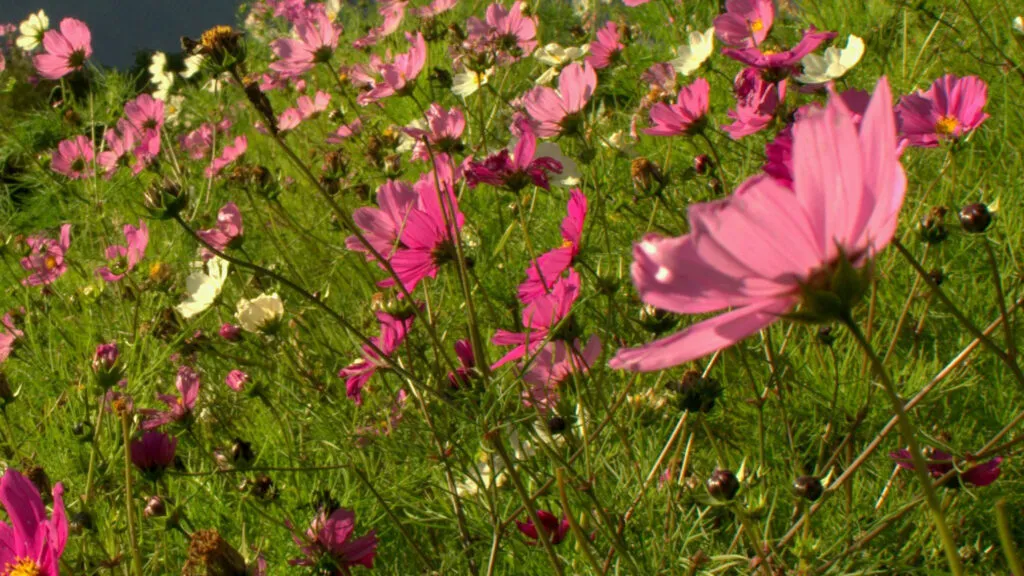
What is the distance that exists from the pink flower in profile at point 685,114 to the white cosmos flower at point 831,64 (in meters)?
0.12

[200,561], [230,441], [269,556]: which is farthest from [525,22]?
[200,561]

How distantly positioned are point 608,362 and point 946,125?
483 mm

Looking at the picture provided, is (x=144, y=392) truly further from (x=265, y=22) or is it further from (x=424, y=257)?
(x=265, y=22)

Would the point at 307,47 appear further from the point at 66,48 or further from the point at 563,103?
the point at 563,103

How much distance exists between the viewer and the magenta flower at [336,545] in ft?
2.19

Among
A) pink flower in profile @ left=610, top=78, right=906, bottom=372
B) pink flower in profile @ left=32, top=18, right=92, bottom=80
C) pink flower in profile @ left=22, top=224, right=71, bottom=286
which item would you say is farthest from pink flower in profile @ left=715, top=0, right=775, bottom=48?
pink flower in profile @ left=32, top=18, right=92, bottom=80

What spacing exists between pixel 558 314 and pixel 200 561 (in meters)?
0.30

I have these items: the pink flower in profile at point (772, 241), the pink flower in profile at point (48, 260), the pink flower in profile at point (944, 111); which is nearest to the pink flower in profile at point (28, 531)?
the pink flower in profile at point (772, 241)

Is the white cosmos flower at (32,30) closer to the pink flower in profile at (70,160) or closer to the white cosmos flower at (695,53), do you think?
the pink flower in profile at (70,160)

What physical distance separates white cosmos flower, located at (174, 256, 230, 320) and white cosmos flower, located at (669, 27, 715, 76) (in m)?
0.64

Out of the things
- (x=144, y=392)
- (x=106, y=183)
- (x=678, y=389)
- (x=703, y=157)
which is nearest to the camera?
(x=678, y=389)

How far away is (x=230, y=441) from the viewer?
44.6 inches

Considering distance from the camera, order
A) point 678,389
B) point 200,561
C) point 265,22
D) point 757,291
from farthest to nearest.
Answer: point 265,22 < point 678,389 < point 200,561 < point 757,291

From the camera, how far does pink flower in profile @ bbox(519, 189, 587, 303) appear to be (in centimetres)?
64
